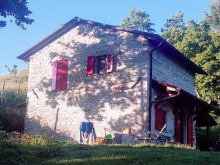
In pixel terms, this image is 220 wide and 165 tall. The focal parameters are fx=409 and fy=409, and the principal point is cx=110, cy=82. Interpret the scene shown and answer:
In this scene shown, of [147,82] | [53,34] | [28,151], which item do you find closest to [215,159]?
[28,151]

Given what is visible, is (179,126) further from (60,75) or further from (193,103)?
(60,75)

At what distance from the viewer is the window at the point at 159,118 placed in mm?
20598

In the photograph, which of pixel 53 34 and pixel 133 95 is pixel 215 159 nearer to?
pixel 133 95

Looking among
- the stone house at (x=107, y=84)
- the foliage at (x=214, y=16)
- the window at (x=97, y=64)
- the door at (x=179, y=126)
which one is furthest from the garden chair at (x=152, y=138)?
the foliage at (x=214, y=16)

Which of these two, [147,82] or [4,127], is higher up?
[147,82]

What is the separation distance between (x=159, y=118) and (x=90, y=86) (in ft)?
13.4

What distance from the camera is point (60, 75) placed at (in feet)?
76.7

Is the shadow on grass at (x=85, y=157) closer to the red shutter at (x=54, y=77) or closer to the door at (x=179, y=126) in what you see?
the red shutter at (x=54, y=77)

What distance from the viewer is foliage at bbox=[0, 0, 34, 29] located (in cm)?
1669

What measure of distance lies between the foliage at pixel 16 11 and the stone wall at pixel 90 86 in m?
5.36

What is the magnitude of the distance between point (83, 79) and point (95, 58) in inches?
52.8

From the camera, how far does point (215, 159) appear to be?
500 inches

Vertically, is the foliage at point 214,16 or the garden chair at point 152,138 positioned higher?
the foliage at point 214,16

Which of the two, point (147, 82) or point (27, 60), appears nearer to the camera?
point (147, 82)
